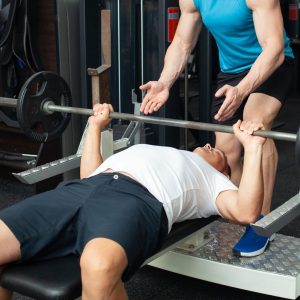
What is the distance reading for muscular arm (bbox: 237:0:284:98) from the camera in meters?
2.00

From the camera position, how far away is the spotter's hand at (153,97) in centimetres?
226

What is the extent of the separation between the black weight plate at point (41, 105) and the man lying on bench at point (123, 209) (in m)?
0.48

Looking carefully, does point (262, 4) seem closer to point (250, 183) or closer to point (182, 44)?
point (182, 44)

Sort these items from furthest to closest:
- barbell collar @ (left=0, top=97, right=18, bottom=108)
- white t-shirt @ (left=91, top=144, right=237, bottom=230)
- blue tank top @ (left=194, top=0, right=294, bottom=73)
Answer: barbell collar @ (left=0, top=97, right=18, bottom=108) < blue tank top @ (left=194, top=0, right=294, bottom=73) < white t-shirt @ (left=91, top=144, right=237, bottom=230)

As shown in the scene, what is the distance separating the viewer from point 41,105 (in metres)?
2.44

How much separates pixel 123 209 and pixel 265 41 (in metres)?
0.79

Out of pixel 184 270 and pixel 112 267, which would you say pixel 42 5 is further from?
pixel 112 267

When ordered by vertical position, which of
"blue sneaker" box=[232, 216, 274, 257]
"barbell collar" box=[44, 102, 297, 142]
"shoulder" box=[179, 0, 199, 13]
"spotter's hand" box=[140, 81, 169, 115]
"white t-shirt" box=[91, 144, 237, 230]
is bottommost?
"blue sneaker" box=[232, 216, 274, 257]

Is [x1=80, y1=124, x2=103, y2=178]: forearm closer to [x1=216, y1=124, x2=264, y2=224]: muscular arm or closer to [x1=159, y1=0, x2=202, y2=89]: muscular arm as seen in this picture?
[x1=159, y1=0, x2=202, y2=89]: muscular arm

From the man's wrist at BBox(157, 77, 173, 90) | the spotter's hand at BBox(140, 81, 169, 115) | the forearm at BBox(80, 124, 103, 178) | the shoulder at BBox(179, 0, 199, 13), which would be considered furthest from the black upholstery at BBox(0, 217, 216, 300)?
the shoulder at BBox(179, 0, 199, 13)

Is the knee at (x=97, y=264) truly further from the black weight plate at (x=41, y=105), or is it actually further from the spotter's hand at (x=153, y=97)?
the black weight plate at (x=41, y=105)

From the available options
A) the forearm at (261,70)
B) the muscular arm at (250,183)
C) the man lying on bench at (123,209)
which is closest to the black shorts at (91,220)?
the man lying on bench at (123,209)

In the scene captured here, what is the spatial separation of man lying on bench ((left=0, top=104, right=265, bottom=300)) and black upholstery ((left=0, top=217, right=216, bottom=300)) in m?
0.03

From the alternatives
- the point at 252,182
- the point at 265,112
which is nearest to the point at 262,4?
the point at 265,112
